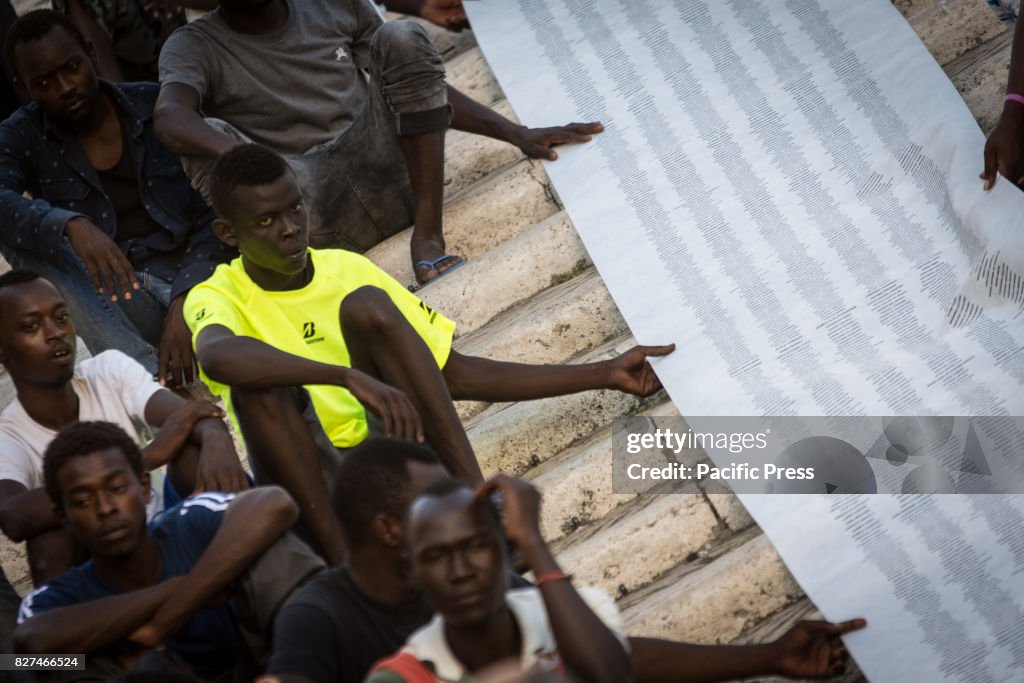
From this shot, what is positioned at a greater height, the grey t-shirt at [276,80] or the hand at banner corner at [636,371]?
the grey t-shirt at [276,80]

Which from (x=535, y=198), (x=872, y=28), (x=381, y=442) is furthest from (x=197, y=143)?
(x=872, y=28)

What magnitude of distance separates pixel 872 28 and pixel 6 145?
2.44 m

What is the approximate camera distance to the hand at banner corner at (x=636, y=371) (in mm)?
2816

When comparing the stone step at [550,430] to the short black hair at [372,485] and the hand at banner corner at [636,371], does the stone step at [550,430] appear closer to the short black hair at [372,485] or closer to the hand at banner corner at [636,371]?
the hand at banner corner at [636,371]

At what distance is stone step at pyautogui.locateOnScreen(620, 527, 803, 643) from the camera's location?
8.02 feet

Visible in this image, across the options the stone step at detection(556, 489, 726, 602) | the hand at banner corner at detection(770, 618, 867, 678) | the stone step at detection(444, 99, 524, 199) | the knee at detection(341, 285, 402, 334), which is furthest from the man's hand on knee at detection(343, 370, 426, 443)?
the stone step at detection(444, 99, 524, 199)

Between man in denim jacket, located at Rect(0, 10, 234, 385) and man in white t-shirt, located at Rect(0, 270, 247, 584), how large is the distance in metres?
0.36

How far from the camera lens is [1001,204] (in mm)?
2896

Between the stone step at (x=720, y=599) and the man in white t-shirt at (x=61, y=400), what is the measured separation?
0.96 m

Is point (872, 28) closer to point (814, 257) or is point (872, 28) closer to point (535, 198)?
point (814, 257)

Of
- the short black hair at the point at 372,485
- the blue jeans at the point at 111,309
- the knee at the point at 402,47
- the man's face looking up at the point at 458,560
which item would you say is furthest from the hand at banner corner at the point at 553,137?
the man's face looking up at the point at 458,560

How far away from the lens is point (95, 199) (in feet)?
11.7

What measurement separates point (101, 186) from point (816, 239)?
6.56 ft

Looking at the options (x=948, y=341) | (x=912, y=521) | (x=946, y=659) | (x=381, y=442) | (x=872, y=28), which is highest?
(x=872, y=28)
